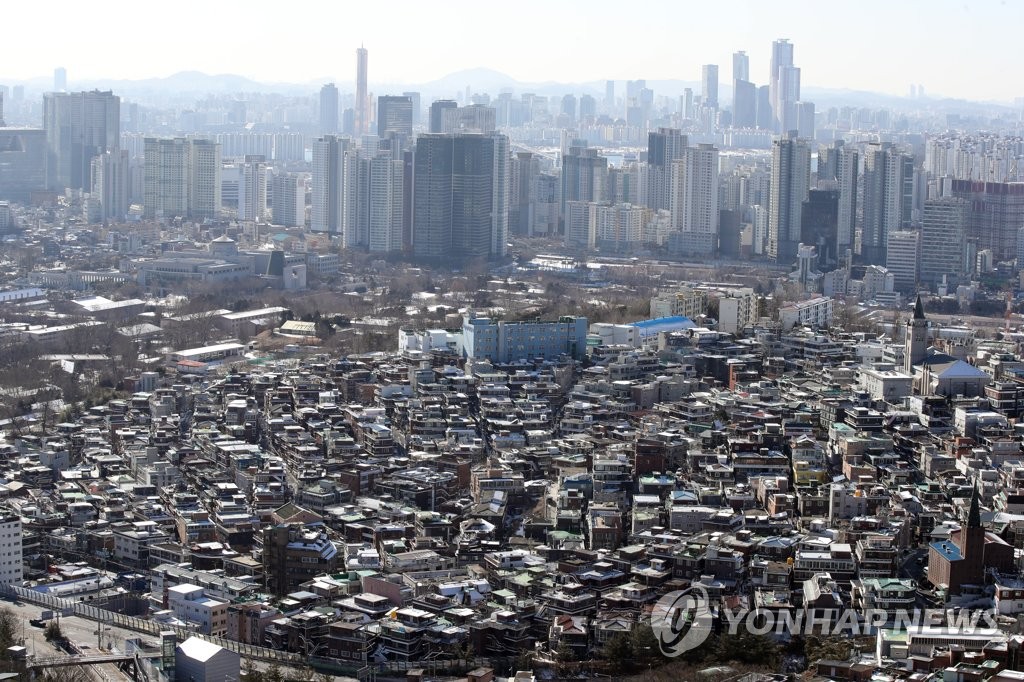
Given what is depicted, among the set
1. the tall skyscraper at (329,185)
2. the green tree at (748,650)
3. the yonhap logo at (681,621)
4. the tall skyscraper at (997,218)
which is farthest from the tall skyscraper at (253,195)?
the green tree at (748,650)

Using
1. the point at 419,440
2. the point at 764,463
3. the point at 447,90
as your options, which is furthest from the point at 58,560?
the point at 447,90

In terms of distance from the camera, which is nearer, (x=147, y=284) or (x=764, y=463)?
(x=764, y=463)

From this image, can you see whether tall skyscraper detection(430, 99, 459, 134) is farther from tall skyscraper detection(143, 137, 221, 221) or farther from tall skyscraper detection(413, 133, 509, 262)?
tall skyscraper detection(413, 133, 509, 262)

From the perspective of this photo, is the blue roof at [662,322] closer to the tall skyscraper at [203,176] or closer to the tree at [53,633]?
the tree at [53,633]

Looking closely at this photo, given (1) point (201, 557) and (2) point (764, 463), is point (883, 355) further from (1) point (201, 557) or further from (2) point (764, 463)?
(1) point (201, 557)

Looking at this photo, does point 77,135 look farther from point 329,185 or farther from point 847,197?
point 847,197

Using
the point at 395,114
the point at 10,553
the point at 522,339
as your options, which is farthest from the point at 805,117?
the point at 10,553
